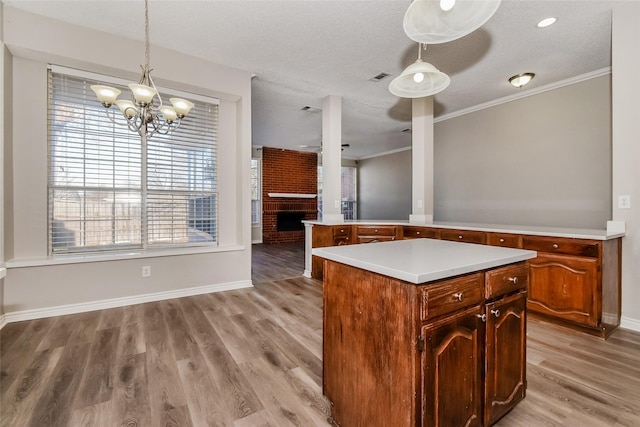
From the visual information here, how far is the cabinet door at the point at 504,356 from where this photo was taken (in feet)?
4.31

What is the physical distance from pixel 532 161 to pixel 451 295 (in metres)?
4.19

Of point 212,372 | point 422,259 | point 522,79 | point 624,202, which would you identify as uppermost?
point 522,79

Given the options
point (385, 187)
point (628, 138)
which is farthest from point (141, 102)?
point (385, 187)

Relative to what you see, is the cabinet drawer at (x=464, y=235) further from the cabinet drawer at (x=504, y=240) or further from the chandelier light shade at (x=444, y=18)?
the chandelier light shade at (x=444, y=18)

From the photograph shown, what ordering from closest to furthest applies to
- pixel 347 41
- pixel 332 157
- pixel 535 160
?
pixel 347 41
pixel 535 160
pixel 332 157

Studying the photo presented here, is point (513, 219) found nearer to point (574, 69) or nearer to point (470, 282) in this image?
point (574, 69)

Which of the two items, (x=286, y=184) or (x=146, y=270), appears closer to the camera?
(x=146, y=270)

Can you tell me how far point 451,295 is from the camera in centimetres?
114

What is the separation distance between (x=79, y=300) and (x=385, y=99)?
15.8 feet

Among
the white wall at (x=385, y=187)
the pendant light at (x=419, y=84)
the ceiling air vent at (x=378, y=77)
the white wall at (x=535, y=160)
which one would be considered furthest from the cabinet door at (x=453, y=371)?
the white wall at (x=385, y=187)

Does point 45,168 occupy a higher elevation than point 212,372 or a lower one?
higher

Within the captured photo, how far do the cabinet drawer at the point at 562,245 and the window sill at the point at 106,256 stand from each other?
3.29 meters

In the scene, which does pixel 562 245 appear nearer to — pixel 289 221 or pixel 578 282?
pixel 578 282

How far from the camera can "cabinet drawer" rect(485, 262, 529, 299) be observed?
130 centimetres
